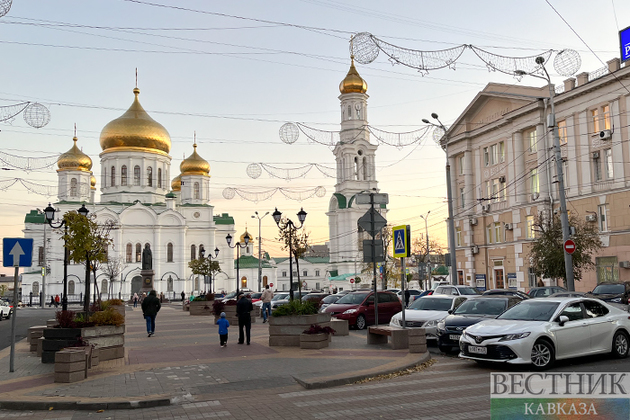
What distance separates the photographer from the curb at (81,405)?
877 centimetres

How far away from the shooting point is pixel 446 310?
17.1 meters

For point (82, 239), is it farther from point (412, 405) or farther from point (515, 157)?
point (515, 157)

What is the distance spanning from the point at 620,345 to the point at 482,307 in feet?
12.0

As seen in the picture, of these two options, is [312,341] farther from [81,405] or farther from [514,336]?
[81,405]

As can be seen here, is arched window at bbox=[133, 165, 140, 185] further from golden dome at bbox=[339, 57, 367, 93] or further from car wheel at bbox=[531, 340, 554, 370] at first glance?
car wheel at bbox=[531, 340, 554, 370]

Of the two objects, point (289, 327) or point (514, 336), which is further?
point (289, 327)

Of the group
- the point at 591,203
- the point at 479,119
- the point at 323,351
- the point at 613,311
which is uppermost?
the point at 479,119

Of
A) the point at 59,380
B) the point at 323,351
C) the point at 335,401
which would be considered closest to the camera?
the point at 335,401

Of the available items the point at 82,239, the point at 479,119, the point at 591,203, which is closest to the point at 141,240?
the point at 479,119

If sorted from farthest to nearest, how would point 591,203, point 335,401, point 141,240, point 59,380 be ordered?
1. point 141,240
2. point 591,203
3. point 59,380
4. point 335,401

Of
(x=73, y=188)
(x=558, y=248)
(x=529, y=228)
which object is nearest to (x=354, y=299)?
(x=558, y=248)

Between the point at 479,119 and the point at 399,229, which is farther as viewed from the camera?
the point at 479,119

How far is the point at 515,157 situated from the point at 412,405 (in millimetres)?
34494

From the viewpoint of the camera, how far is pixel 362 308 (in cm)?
2195
